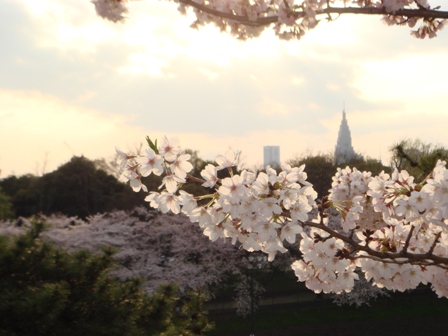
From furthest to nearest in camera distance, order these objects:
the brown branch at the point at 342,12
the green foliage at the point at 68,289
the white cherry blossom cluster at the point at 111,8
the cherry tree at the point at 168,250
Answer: the cherry tree at the point at 168,250, the green foliage at the point at 68,289, the white cherry blossom cluster at the point at 111,8, the brown branch at the point at 342,12

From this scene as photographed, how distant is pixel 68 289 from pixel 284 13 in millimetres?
3930

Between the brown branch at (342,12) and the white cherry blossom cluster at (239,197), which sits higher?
the brown branch at (342,12)

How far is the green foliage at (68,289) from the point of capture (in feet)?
19.6

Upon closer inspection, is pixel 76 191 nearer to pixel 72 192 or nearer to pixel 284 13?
pixel 72 192

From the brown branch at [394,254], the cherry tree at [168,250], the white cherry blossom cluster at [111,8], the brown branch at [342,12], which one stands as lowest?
the cherry tree at [168,250]

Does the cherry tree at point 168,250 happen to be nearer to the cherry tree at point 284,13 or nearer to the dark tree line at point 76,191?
the dark tree line at point 76,191

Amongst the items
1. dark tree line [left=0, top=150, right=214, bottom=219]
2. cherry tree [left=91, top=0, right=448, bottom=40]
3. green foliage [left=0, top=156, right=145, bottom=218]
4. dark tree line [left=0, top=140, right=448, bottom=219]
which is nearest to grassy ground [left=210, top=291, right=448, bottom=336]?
dark tree line [left=0, top=140, right=448, bottom=219]

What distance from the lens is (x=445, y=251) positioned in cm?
391

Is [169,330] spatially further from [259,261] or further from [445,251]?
[259,261]

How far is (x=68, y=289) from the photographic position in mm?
6273

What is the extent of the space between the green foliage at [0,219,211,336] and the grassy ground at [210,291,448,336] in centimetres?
1722

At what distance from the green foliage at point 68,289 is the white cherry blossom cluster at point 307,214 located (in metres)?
3.26

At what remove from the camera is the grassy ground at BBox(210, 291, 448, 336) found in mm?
A: 23016

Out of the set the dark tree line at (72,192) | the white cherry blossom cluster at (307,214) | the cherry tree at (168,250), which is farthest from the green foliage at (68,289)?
the dark tree line at (72,192)
